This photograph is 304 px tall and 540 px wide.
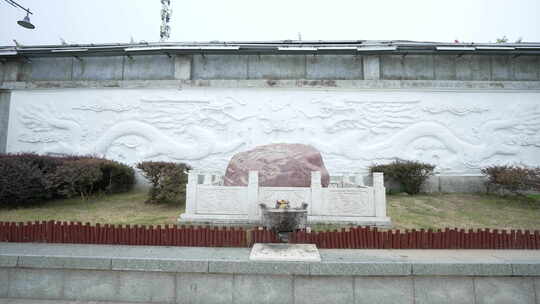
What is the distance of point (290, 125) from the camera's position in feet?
31.2

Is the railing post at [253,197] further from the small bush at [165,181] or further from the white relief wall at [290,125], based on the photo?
the white relief wall at [290,125]

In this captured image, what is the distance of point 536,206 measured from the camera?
7.36m

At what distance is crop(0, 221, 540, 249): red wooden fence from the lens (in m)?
3.85

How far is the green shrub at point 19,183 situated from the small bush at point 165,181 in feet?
7.52

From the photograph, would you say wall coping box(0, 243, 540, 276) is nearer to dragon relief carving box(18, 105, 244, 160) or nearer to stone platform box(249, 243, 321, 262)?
stone platform box(249, 243, 321, 262)

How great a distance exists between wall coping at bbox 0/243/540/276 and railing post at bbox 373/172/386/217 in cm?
171

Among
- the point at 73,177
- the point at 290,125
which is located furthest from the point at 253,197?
the point at 73,177

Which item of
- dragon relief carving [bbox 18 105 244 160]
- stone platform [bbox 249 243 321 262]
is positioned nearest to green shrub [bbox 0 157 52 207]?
dragon relief carving [bbox 18 105 244 160]

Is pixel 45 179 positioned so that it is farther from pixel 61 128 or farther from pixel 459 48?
pixel 459 48

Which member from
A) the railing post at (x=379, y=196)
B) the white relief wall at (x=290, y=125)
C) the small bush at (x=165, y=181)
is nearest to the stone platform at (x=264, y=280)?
the railing post at (x=379, y=196)

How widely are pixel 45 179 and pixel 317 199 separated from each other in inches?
252

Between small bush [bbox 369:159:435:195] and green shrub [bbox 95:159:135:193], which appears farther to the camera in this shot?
small bush [bbox 369:159:435:195]

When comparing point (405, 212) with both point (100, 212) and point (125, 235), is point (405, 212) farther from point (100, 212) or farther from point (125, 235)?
point (100, 212)

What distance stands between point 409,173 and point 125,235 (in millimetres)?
7663
